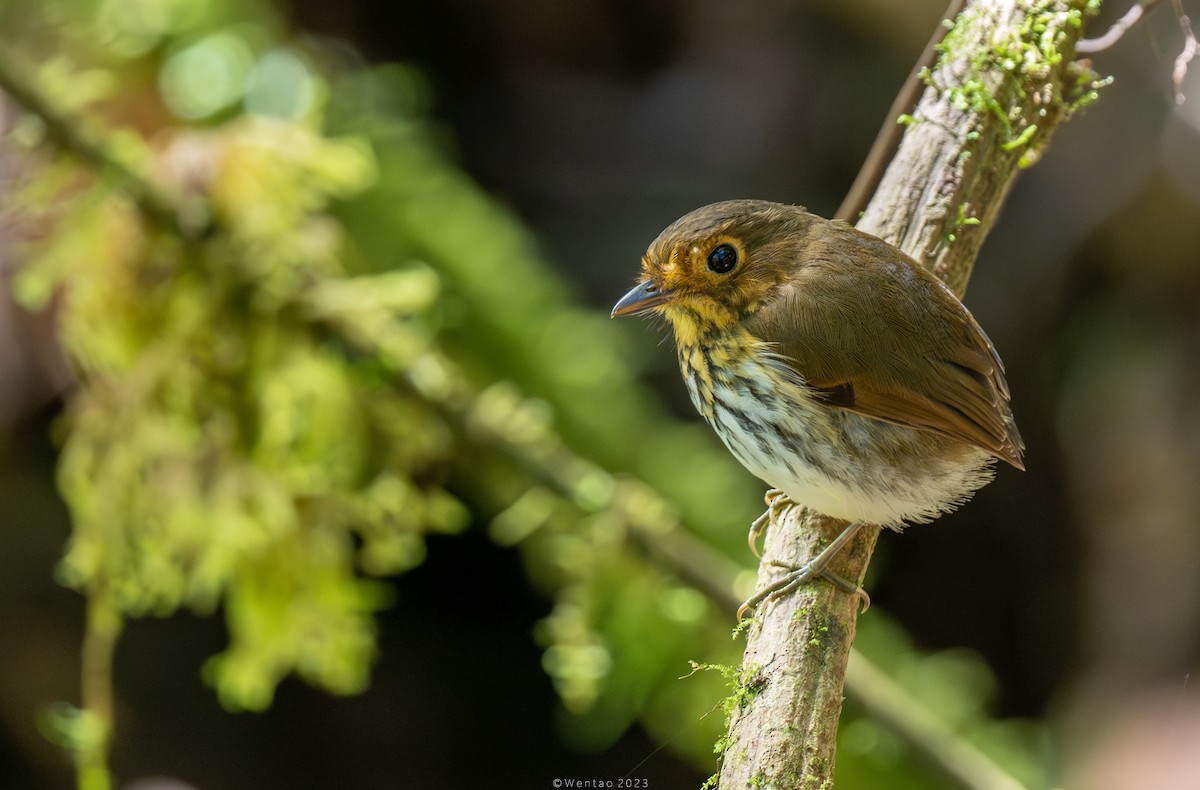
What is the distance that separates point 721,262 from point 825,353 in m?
0.20

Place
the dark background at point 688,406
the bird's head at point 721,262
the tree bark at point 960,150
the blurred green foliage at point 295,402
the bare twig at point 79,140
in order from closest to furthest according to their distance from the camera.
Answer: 1. the bird's head at point 721,262
2. the tree bark at point 960,150
3. the bare twig at point 79,140
4. the blurred green foliage at point 295,402
5. the dark background at point 688,406

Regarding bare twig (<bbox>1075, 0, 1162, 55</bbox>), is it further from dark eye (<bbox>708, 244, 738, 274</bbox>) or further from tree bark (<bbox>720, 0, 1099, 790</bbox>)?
dark eye (<bbox>708, 244, 738, 274</bbox>)

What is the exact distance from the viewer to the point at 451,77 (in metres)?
4.25

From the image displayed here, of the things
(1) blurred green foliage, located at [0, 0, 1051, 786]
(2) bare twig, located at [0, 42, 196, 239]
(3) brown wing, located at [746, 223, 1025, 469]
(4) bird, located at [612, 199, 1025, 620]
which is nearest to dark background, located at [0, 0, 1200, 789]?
(1) blurred green foliage, located at [0, 0, 1051, 786]

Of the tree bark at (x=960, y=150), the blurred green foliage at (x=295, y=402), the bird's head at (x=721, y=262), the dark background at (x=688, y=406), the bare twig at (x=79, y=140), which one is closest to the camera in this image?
the bird's head at (x=721, y=262)

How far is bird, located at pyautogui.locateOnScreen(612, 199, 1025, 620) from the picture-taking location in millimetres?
1525

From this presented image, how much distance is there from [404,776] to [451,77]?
264 cm

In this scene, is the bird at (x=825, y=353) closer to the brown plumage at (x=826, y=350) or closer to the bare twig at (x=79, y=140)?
the brown plumage at (x=826, y=350)

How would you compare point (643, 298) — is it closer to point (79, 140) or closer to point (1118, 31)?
point (1118, 31)

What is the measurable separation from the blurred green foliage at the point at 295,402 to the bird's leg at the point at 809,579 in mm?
756

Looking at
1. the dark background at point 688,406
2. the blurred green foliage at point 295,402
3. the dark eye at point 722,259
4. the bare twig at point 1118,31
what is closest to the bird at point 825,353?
the dark eye at point 722,259

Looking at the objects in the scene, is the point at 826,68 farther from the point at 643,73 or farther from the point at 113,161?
the point at 113,161

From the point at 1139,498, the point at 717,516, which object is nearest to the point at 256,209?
the point at 717,516

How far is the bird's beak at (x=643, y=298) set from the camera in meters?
1.50
